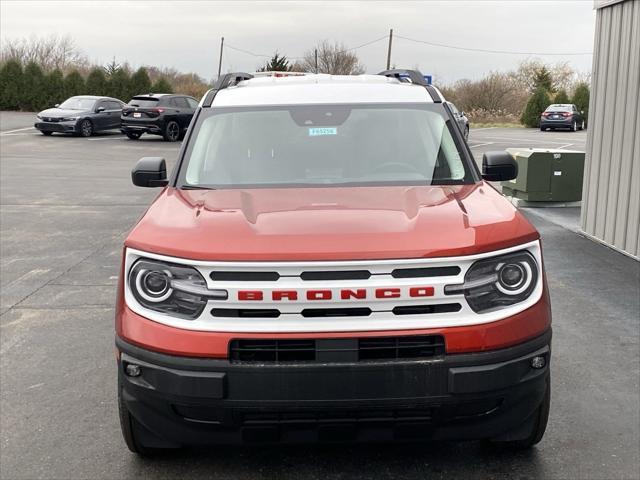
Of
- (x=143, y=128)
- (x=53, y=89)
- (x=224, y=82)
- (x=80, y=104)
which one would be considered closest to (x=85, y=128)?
(x=80, y=104)

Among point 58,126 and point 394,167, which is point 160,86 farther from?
point 394,167

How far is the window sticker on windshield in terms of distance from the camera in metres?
4.30

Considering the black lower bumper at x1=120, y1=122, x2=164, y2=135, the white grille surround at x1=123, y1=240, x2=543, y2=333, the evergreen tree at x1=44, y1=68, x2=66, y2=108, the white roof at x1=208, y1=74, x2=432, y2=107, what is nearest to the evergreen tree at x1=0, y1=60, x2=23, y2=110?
the evergreen tree at x1=44, y1=68, x2=66, y2=108

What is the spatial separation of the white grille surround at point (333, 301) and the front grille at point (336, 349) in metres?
0.05

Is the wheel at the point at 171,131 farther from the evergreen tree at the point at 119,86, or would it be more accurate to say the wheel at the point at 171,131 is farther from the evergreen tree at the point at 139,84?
the evergreen tree at the point at 119,86

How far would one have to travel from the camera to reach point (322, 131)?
14.1ft

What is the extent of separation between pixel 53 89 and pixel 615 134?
38.5 metres

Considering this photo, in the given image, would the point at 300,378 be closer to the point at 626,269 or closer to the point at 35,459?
the point at 35,459

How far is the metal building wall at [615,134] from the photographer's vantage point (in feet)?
28.6

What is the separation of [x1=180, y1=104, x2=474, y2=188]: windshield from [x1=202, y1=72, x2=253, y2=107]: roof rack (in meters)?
0.17

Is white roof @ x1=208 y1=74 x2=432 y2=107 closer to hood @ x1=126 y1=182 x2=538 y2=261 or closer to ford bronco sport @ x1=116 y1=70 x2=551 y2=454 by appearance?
hood @ x1=126 y1=182 x2=538 y2=261

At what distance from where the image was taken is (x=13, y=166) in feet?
59.6

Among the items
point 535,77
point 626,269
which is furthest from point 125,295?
point 535,77

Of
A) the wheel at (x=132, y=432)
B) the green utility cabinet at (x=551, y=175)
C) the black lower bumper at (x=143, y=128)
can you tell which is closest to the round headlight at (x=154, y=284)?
the wheel at (x=132, y=432)
